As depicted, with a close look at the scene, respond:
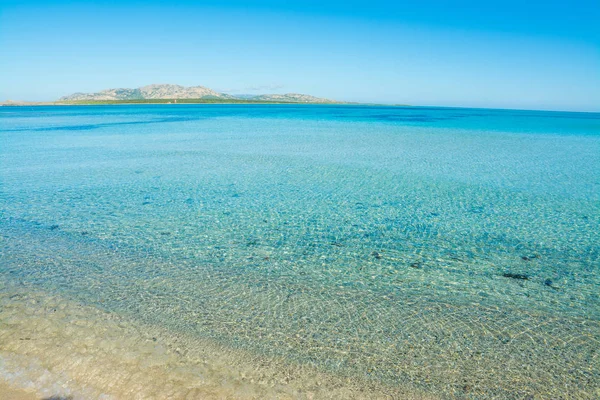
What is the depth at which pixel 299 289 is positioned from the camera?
23.1ft

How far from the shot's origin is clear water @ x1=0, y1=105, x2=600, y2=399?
15.8 feet

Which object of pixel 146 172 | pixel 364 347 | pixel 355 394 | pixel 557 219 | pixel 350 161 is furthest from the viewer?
pixel 350 161

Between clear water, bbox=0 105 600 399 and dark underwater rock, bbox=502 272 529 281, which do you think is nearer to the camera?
clear water, bbox=0 105 600 399

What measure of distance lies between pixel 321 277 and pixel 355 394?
10.3 feet

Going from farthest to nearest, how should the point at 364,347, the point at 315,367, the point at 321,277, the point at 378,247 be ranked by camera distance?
the point at 378,247 < the point at 321,277 < the point at 364,347 < the point at 315,367

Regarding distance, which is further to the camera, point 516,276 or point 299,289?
point 516,276

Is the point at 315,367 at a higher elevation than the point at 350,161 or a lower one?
lower

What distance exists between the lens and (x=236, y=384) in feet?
15.2

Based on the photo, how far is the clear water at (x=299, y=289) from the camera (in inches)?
189

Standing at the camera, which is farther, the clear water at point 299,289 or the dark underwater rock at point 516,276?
the dark underwater rock at point 516,276

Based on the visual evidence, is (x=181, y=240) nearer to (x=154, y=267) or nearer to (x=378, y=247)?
(x=154, y=267)

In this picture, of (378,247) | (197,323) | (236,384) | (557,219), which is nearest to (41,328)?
(197,323)

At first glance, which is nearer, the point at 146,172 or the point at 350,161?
the point at 146,172

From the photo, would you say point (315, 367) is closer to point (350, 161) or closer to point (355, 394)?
point (355, 394)
